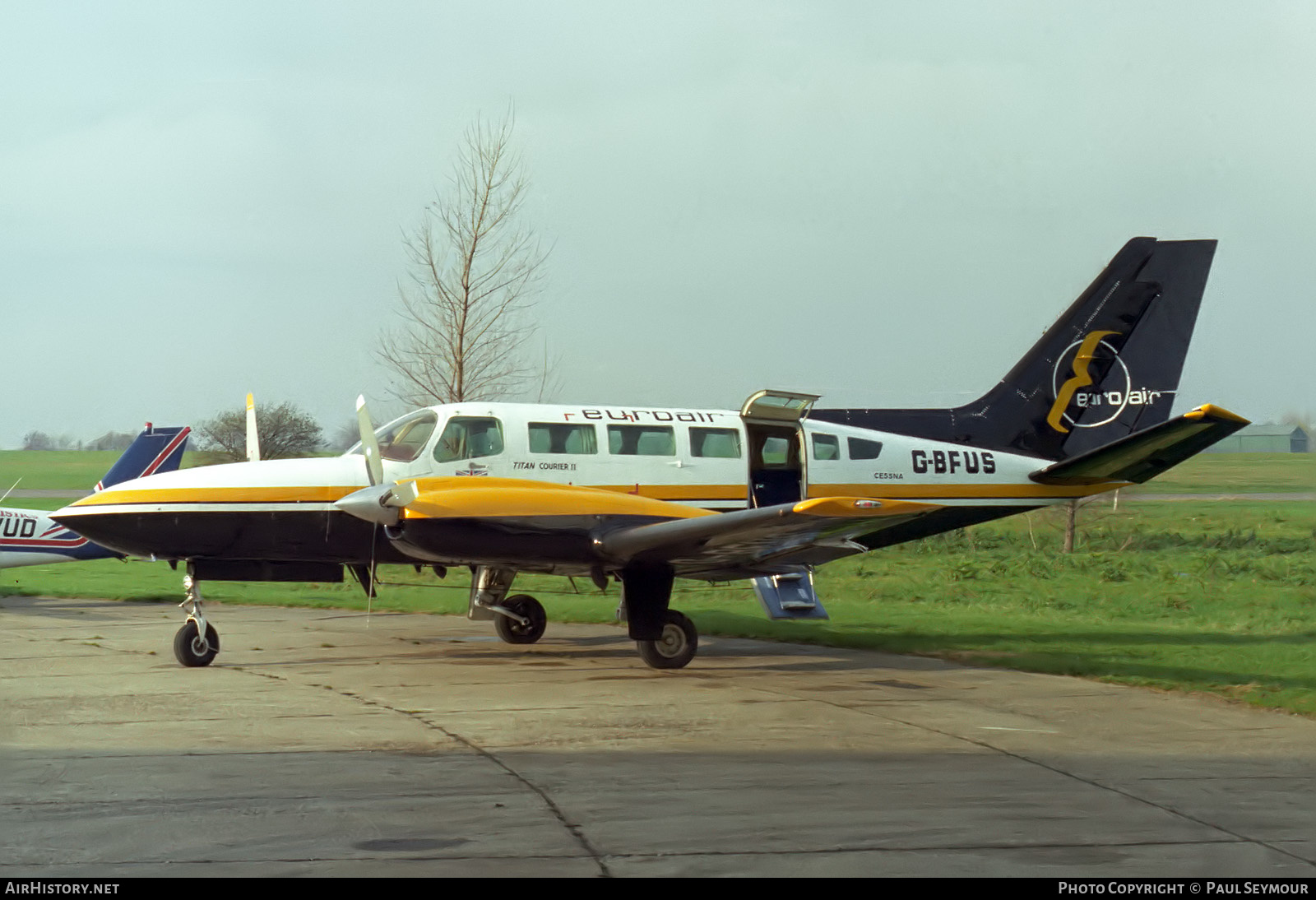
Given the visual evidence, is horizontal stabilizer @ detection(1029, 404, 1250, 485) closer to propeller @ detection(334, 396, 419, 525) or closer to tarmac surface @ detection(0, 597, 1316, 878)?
tarmac surface @ detection(0, 597, 1316, 878)

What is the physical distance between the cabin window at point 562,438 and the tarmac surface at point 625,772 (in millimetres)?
2433

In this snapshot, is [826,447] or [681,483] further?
[826,447]

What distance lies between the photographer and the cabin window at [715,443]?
14789mm

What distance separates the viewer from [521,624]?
15578 millimetres

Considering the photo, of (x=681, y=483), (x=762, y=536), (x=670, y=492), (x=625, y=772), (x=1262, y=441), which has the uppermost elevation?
(x=1262, y=441)

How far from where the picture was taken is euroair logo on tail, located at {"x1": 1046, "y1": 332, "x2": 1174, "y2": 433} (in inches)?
674

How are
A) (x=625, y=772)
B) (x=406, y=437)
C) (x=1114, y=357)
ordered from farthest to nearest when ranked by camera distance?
1. (x=1114, y=357)
2. (x=406, y=437)
3. (x=625, y=772)

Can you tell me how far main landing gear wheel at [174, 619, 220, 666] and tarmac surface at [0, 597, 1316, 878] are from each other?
180 millimetres

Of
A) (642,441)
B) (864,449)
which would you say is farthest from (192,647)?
(864,449)

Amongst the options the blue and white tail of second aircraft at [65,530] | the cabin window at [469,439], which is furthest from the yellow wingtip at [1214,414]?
the blue and white tail of second aircraft at [65,530]

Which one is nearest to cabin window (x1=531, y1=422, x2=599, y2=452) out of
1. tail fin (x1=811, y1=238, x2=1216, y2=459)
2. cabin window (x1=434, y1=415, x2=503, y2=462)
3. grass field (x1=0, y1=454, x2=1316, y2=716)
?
cabin window (x1=434, y1=415, x2=503, y2=462)

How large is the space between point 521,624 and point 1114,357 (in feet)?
29.6

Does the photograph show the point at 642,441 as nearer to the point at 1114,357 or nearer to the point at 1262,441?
the point at 1114,357

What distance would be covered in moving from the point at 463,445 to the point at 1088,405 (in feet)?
29.0
